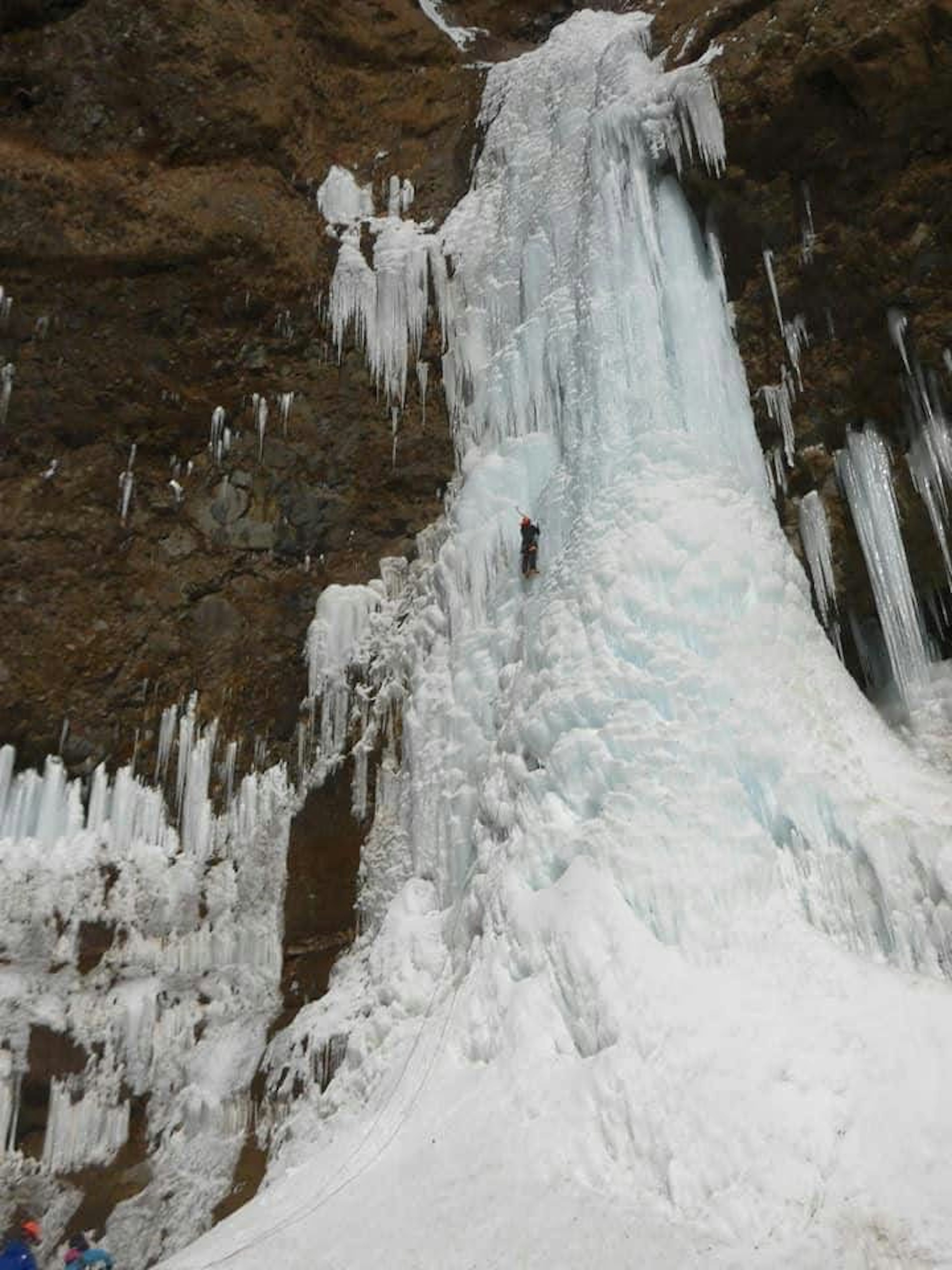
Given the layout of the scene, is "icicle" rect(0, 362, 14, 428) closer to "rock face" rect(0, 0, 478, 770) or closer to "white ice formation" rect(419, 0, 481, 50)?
"rock face" rect(0, 0, 478, 770)

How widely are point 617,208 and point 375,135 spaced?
4.65m

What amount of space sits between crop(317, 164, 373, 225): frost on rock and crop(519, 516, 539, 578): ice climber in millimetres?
5676

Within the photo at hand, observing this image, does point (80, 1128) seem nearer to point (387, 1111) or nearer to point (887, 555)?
point (387, 1111)

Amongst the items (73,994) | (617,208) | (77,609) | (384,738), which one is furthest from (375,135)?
(73,994)

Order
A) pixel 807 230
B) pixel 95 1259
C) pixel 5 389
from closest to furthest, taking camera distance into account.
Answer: pixel 95 1259 < pixel 807 230 < pixel 5 389

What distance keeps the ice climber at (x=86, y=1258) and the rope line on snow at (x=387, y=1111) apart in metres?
2.14

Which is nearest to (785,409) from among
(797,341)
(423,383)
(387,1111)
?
(797,341)

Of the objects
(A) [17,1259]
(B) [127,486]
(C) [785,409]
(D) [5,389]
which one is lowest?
(A) [17,1259]

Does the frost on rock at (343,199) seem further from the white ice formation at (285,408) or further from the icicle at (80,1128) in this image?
the icicle at (80,1128)

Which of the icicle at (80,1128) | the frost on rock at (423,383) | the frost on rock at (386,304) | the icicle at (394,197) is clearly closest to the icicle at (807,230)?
the frost on rock at (423,383)

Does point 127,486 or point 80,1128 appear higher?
point 127,486

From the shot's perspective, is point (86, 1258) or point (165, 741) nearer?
point (86, 1258)

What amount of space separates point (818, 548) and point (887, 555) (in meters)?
0.68

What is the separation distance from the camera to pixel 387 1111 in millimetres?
7762
